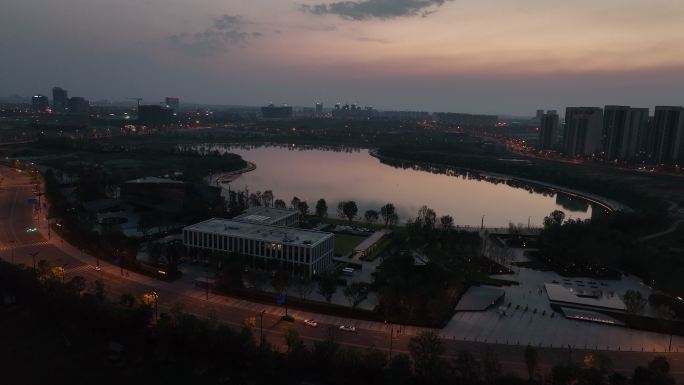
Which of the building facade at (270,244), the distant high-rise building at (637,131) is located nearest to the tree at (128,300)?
the building facade at (270,244)

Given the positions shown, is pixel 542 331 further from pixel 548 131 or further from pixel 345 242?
pixel 548 131

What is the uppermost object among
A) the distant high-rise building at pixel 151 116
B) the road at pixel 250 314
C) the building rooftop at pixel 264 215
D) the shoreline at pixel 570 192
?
the distant high-rise building at pixel 151 116

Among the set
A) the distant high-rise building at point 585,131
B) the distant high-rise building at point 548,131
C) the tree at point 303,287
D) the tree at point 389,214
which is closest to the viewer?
the tree at point 303,287

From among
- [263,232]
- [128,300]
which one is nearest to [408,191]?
[263,232]

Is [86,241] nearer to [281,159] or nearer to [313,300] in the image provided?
[313,300]

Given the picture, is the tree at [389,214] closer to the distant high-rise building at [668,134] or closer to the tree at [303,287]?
the tree at [303,287]

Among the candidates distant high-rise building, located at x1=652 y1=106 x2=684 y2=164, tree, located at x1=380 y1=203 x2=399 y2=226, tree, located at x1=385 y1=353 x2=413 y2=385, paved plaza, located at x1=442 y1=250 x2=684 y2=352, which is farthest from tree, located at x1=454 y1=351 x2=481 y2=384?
distant high-rise building, located at x1=652 y1=106 x2=684 y2=164

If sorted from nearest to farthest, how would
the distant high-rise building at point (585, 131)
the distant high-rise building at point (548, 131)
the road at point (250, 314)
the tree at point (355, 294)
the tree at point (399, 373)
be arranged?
the tree at point (399, 373) → the road at point (250, 314) → the tree at point (355, 294) → the distant high-rise building at point (585, 131) → the distant high-rise building at point (548, 131)

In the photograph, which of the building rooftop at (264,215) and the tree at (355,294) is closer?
the tree at (355,294)
